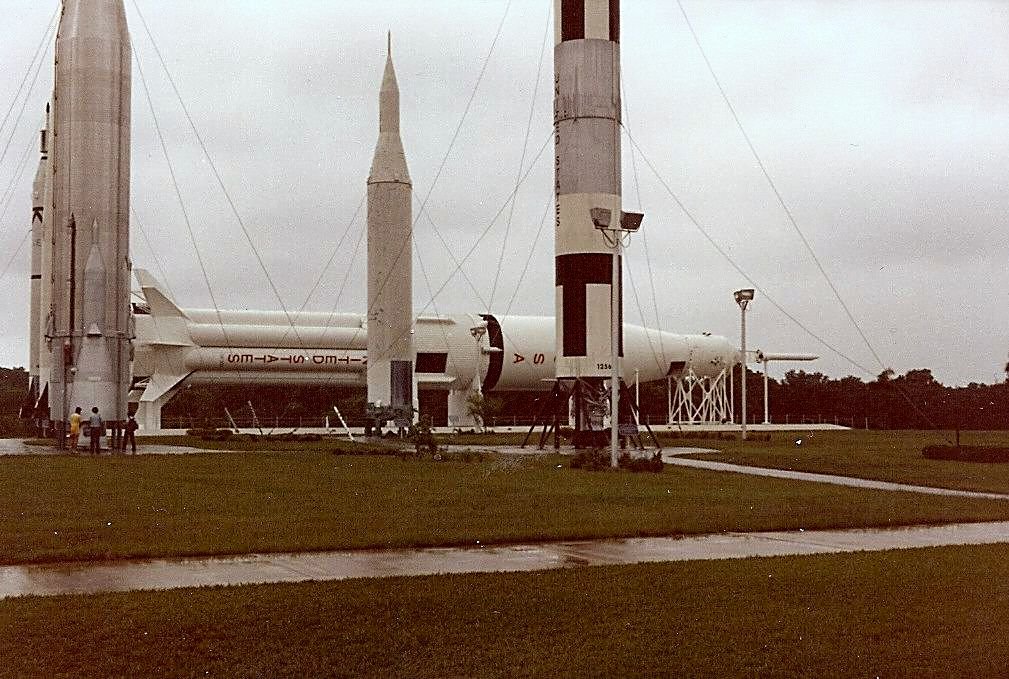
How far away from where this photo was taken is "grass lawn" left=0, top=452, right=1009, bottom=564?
567 inches

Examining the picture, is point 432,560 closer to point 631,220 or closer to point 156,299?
point 631,220

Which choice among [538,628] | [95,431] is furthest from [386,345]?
[538,628]

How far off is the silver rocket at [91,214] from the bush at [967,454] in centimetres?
2607

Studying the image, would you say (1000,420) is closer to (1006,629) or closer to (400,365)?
(400,365)

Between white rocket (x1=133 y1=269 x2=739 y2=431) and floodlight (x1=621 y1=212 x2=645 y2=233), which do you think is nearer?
floodlight (x1=621 y1=212 x2=645 y2=233)

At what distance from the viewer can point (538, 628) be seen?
9.04 m

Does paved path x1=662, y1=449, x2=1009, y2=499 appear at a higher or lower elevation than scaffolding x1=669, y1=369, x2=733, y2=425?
lower

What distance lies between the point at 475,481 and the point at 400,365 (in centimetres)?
2604

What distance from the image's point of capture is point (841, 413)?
275ft

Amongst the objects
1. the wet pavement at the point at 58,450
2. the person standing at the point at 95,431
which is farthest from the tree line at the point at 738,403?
the person standing at the point at 95,431

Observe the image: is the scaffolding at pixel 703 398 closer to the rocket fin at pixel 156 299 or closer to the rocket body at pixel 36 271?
the rocket fin at pixel 156 299

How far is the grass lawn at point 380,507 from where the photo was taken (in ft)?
47.3

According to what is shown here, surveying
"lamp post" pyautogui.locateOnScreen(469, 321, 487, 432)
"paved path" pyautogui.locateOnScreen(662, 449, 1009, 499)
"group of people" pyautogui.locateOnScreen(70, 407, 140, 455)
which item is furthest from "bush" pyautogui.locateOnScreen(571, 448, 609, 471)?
"lamp post" pyautogui.locateOnScreen(469, 321, 487, 432)

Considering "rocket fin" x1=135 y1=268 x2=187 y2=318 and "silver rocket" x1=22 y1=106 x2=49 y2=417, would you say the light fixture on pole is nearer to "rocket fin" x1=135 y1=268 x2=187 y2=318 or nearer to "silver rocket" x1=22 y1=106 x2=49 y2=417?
"silver rocket" x1=22 y1=106 x2=49 y2=417
